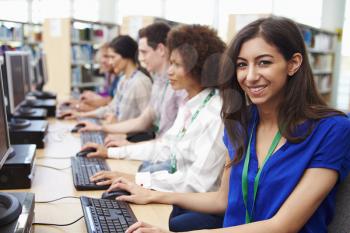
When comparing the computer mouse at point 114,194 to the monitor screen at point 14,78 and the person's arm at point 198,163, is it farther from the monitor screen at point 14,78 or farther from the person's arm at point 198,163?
the monitor screen at point 14,78

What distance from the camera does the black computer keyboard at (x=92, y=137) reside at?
250cm

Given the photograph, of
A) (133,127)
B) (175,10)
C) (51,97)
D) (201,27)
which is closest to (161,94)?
(133,127)

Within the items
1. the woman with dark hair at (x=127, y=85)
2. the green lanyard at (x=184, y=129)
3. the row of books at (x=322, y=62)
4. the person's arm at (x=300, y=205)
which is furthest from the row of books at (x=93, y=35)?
the person's arm at (x=300, y=205)

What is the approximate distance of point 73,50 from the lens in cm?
666

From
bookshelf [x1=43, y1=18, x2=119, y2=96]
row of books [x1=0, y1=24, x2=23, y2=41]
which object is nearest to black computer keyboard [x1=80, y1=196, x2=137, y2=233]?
bookshelf [x1=43, y1=18, x2=119, y2=96]

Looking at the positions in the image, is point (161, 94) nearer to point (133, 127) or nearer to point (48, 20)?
point (133, 127)

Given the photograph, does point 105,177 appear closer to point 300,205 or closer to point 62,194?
point 62,194

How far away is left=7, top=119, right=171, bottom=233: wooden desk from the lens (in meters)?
1.33

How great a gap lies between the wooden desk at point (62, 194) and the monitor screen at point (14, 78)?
1.08 feet

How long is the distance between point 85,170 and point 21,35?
19.3ft

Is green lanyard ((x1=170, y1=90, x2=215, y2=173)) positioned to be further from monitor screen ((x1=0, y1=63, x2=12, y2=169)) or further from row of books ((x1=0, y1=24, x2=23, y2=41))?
row of books ((x1=0, y1=24, x2=23, y2=41))

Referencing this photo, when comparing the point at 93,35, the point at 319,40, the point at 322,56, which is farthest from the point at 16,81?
the point at 322,56

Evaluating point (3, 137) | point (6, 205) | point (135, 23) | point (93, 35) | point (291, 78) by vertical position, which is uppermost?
point (135, 23)

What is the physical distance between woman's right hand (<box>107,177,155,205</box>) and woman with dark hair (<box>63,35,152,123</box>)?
1657 millimetres
